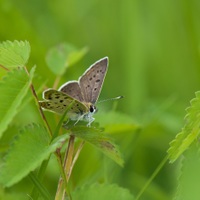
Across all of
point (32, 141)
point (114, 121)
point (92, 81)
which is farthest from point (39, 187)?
point (114, 121)

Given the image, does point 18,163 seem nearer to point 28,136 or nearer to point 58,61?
point 28,136

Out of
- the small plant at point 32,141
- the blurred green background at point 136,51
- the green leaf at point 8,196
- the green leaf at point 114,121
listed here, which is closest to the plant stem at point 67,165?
the small plant at point 32,141

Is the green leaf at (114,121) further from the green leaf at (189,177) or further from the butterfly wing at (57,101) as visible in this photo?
the green leaf at (189,177)

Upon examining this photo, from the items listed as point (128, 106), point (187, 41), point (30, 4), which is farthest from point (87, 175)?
point (30, 4)

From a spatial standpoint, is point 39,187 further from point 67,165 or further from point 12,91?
point 12,91

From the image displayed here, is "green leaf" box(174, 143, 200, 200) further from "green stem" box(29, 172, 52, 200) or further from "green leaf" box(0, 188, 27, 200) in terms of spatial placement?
"green leaf" box(0, 188, 27, 200)

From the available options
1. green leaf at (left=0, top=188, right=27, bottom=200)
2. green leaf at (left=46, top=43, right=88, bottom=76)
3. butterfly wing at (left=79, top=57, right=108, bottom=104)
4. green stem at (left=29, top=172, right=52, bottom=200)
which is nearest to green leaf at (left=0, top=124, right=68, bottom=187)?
green stem at (left=29, top=172, right=52, bottom=200)
